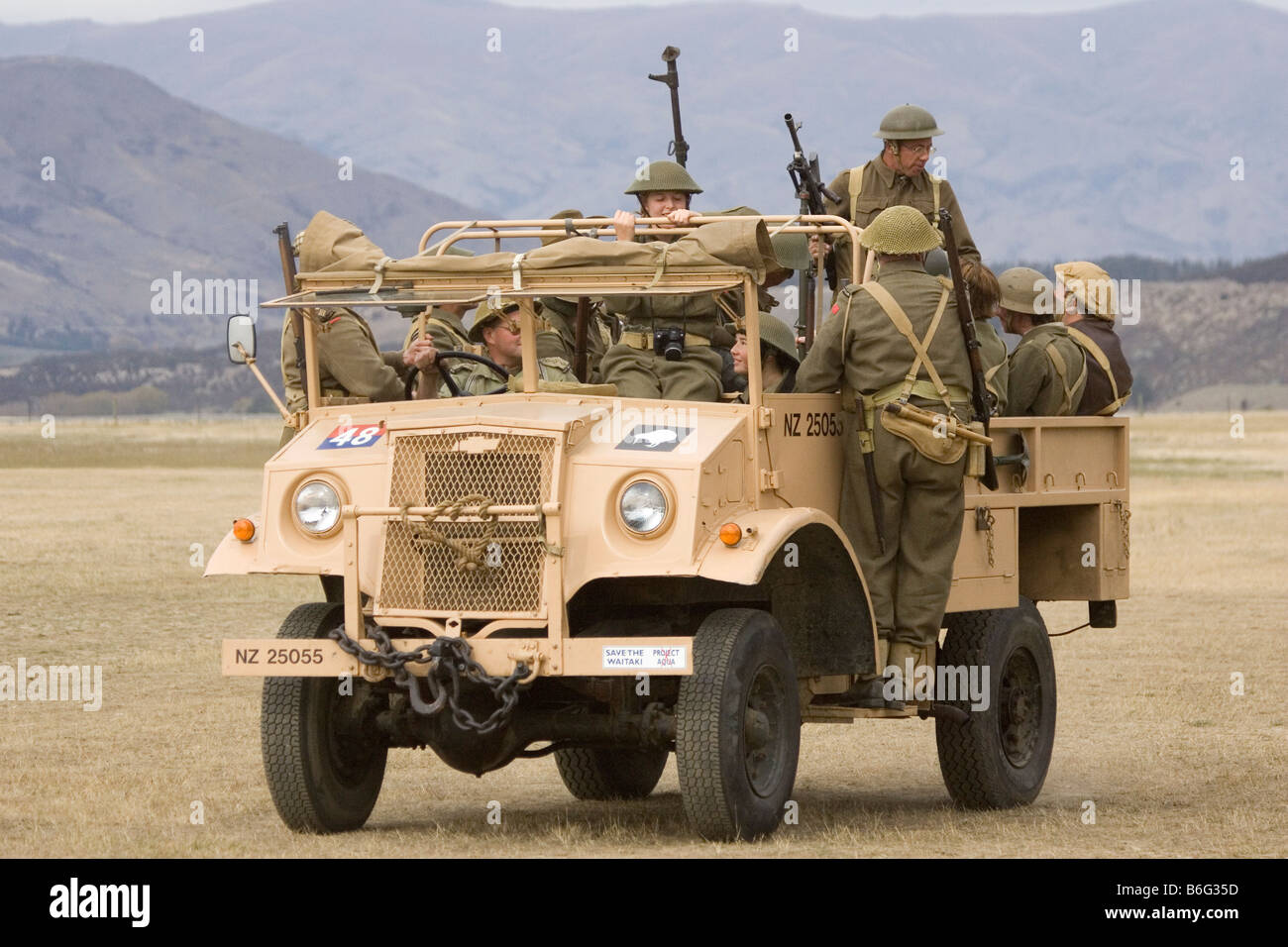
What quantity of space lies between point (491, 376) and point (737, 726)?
7.22ft

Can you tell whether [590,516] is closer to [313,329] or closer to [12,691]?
[313,329]

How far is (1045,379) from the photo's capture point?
1198cm

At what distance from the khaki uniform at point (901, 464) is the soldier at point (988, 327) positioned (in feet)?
2.85

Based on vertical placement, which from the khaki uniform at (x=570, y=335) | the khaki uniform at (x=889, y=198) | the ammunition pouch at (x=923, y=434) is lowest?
the ammunition pouch at (x=923, y=434)

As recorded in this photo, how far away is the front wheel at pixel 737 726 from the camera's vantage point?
8820mm

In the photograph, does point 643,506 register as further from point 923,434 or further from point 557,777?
point 557,777

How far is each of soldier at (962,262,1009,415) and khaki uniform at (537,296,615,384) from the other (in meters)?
1.75

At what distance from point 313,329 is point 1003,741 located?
12.9 ft

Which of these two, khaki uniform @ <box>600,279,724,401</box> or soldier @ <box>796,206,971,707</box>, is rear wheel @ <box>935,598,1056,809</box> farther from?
khaki uniform @ <box>600,279,724,401</box>

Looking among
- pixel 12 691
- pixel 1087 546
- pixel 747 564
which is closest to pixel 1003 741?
pixel 1087 546

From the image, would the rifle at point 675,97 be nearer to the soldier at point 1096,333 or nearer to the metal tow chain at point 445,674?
the soldier at point 1096,333

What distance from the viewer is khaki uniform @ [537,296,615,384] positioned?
425 inches

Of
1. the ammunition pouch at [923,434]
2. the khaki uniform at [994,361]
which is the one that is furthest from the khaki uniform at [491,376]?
the khaki uniform at [994,361]
